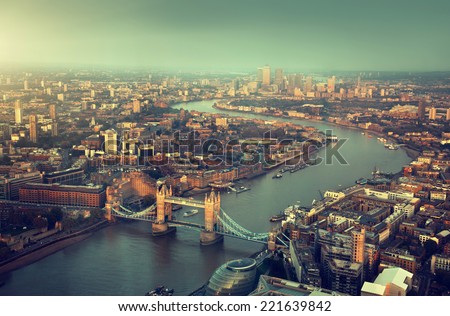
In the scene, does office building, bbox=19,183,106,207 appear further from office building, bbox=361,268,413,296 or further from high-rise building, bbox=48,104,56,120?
office building, bbox=361,268,413,296

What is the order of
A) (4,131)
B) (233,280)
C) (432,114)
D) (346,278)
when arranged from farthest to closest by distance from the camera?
1. (432,114)
2. (4,131)
3. (346,278)
4. (233,280)

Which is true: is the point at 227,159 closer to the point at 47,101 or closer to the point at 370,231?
the point at 47,101

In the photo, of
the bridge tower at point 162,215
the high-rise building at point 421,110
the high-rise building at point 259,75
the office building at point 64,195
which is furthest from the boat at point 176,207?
the high-rise building at point 421,110

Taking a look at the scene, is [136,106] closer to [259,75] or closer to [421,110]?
[259,75]

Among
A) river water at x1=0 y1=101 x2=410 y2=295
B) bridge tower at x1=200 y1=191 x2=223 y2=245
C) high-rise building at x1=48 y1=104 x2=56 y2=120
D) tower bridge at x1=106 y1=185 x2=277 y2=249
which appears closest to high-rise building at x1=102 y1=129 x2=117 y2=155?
high-rise building at x1=48 y1=104 x2=56 y2=120

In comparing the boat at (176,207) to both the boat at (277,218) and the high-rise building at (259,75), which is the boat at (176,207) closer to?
the boat at (277,218)

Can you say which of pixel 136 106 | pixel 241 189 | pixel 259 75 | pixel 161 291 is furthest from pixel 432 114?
pixel 161 291
